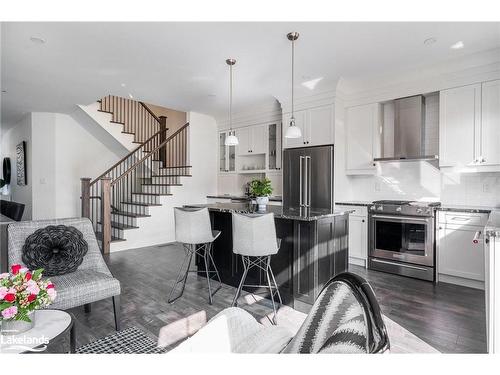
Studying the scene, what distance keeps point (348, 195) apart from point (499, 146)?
1999 mm

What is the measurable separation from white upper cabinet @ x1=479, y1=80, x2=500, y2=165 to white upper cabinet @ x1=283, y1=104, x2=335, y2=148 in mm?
1811

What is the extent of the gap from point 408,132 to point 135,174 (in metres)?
5.87

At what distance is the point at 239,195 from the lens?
21.2 ft

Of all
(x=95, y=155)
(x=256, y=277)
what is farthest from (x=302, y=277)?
(x=95, y=155)

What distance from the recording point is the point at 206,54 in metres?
3.48

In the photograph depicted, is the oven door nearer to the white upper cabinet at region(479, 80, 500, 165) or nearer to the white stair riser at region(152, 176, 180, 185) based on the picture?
the white upper cabinet at region(479, 80, 500, 165)

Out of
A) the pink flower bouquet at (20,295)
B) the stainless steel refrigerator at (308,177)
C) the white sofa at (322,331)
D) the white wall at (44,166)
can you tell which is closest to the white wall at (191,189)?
the stainless steel refrigerator at (308,177)

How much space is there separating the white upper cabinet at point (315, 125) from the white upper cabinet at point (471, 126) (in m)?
1.43

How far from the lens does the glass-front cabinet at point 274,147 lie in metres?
5.63

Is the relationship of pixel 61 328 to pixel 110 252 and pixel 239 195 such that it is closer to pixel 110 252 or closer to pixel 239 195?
pixel 110 252

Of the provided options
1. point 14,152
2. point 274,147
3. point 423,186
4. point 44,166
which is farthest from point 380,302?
point 14,152

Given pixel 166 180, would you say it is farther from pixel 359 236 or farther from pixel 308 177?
pixel 359 236

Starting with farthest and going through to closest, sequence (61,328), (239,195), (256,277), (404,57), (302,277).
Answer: (239,195), (404,57), (256,277), (302,277), (61,328)

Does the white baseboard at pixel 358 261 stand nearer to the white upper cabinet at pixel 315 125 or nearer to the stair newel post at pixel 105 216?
the white upper cabinet at pixel 315 125
